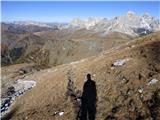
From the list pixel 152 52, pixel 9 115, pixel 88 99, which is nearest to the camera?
pixel 88 99

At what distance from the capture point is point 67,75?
123 ft

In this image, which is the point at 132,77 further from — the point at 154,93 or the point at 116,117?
the point at 116,117

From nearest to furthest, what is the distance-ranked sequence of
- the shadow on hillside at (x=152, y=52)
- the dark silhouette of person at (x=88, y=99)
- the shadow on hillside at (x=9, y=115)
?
the dark silhouette of person at (x=88, y=99) → the shadow on hillside at (x=152, y=52) → the shadow on hillside at (x=9, y=115)

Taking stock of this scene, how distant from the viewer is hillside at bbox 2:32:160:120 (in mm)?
21297

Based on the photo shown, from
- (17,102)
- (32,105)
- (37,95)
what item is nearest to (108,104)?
(32,105)

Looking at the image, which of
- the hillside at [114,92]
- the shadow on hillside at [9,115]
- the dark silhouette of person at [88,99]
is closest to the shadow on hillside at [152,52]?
the hillside at [114,92]

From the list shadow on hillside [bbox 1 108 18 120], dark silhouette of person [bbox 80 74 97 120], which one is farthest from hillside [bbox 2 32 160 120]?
dark silhouette of person [bbox 80 74 97 120]

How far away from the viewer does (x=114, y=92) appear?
82.5 ft

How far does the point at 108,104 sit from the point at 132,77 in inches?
169

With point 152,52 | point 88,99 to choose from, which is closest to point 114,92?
point 88,99

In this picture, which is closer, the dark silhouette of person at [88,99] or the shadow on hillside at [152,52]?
the dark silhouette of person at [88,99]

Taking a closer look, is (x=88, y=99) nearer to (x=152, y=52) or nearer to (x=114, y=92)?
(x=114, y=92)

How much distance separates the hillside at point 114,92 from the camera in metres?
21.3

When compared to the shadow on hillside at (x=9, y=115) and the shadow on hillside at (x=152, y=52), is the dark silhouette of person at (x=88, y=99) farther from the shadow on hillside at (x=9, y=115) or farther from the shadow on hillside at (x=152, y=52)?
the shadow on hillside at (x=9, y=115)
